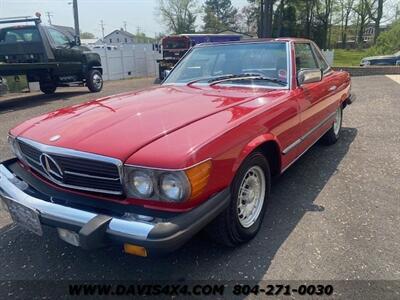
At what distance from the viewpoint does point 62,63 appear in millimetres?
11453

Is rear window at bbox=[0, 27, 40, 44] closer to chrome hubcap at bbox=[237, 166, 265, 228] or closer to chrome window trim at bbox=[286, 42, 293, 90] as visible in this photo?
chrome window trim at bbox=[286, 42, 293, 90]

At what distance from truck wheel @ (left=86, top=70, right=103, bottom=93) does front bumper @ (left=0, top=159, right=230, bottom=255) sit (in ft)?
37.1

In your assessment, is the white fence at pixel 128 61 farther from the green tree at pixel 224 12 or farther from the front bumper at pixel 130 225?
the green tree at pixel 224 12

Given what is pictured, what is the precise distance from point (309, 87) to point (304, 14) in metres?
43.0

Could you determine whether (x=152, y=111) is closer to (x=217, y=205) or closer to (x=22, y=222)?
(x=217, y=205)

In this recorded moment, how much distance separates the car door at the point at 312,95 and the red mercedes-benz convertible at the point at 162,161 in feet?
0.21

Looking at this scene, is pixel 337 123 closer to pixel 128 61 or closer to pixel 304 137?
pixel 304 137

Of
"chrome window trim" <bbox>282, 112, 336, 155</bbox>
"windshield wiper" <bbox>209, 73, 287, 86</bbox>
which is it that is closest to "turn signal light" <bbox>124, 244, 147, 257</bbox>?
"chrome window trim" <bbox>282, 112, 336, 155</bbox>

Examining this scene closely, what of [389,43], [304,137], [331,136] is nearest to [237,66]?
[304,137]

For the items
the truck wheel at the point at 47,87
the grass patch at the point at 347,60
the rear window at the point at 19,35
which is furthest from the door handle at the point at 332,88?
the grass patch at the point at 347,60

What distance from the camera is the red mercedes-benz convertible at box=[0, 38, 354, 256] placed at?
6.97 feet

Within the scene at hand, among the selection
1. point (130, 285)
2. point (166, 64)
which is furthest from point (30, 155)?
point (166, 64)

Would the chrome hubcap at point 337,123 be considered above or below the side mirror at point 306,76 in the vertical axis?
below

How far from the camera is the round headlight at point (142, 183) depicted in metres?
2.15
